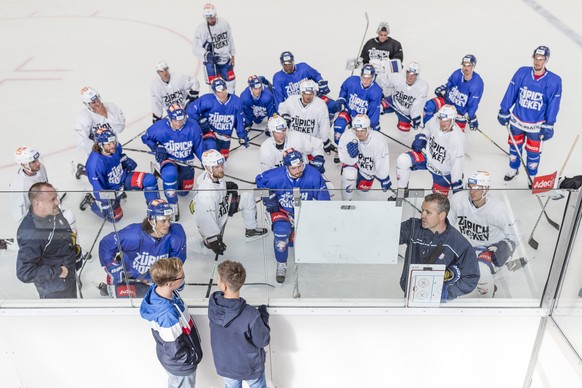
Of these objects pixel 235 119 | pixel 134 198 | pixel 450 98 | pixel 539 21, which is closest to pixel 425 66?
pixel 450 98

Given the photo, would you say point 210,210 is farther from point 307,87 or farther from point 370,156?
point 307,87

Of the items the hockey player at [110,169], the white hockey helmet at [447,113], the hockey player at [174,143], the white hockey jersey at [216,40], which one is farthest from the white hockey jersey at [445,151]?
the white hockey jersey at [216,40]

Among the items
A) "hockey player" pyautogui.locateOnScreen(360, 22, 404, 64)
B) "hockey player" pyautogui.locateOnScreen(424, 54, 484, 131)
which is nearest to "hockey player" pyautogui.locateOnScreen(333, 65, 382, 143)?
"hockey player" pyautogui.locateOnScreen(424, 54, 484, 131)

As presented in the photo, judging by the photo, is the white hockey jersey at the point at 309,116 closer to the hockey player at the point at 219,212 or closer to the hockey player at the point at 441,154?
the hockey player at the point at 441,154

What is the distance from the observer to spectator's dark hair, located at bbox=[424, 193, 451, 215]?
2.88 m

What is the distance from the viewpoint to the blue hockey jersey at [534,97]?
16.7ft

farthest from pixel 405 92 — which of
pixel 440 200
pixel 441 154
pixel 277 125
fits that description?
pixel 440 200

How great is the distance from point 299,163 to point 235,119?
5.87 feet

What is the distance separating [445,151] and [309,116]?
1415 mm

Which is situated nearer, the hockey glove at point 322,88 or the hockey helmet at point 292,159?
the hockey helmet at point 292,159

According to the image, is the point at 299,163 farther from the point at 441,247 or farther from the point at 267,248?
the point at 441,247

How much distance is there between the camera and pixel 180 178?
17.1ft

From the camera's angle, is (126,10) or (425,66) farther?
(126,10)

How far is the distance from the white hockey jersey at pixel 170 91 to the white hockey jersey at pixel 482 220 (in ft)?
12.7
